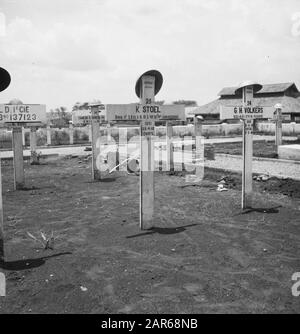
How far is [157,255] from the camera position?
20.2ft

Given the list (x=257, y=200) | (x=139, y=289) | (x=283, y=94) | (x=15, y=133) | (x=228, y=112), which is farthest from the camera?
(x=283, y=94)

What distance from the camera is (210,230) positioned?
7430 millimetres

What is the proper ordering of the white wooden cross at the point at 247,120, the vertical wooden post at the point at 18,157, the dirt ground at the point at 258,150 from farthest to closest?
1. the dirt ground at the point at 258,150
2. the vertical wooden post at the point at 18,157
3. the white wooden cross at the point at 247,120

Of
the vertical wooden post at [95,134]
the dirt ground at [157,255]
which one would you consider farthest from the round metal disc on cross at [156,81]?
the vertical wooden post at [95,134]

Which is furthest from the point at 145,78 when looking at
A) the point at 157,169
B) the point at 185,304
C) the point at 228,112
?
the point at 157,169

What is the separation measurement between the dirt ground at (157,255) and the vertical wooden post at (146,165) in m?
0.32

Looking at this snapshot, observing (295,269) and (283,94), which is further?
(283,94)

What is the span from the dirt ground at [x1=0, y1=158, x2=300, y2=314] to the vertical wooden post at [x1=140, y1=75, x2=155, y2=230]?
1.04 ft

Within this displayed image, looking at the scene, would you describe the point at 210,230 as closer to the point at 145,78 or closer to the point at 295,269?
the point at 295,269

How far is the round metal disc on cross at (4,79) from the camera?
5879 millimetres

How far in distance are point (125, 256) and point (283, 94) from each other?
49.5 m

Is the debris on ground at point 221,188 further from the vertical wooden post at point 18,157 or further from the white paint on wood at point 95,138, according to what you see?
the vertical wooden post at point 18,157

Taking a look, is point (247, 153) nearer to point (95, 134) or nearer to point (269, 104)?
point (95, 134)

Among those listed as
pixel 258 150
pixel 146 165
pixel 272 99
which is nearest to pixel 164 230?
pixel 146 165
